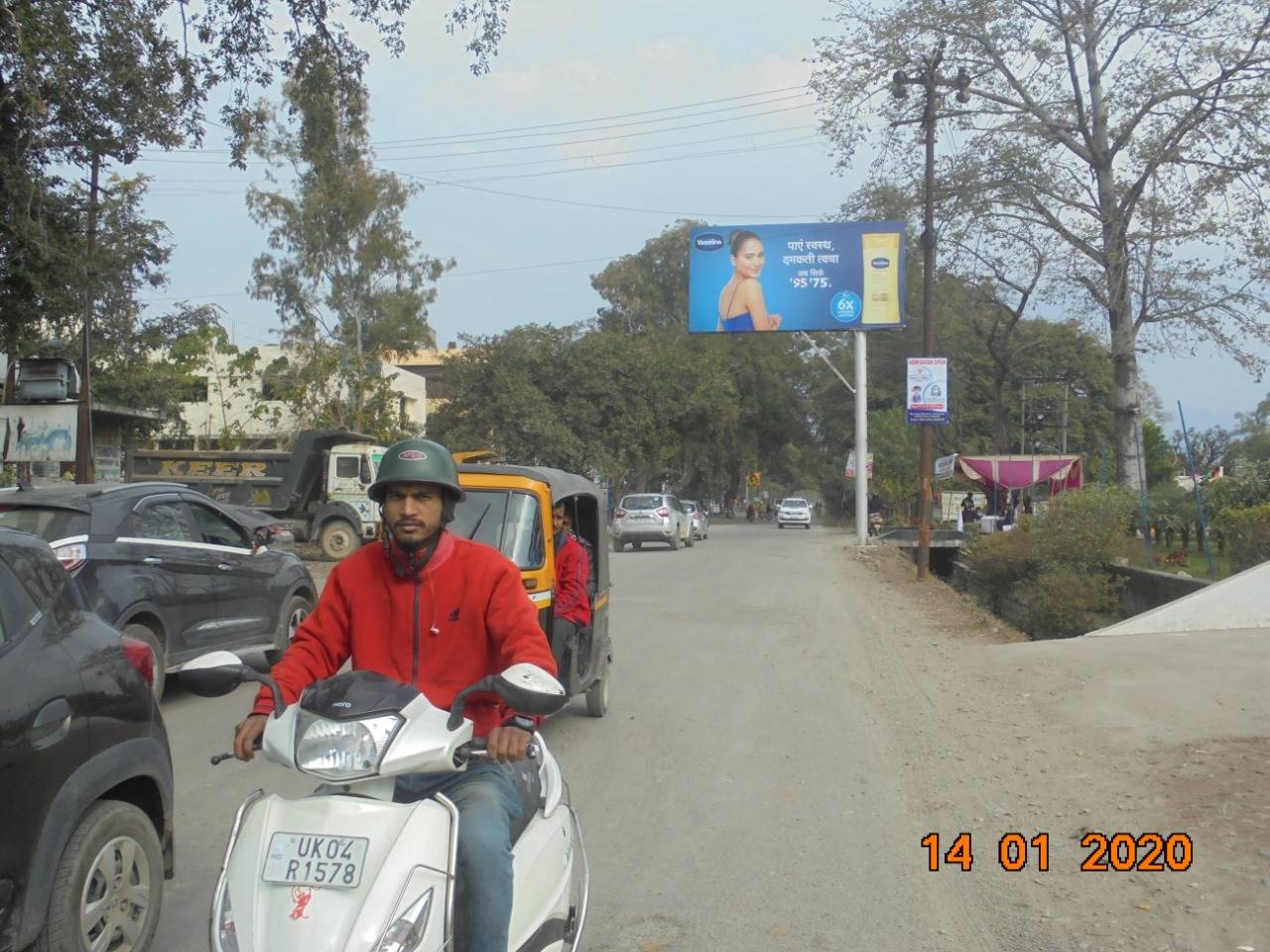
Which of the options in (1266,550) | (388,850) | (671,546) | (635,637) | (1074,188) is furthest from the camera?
(671,546)

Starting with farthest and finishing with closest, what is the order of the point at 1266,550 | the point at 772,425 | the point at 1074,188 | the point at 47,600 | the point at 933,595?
the point at 772,425 → the point at 1074,188 → the point at 933,595 → the point at 1266,550 → the point at 47,600

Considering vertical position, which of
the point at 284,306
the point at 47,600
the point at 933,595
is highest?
the point at 284,306

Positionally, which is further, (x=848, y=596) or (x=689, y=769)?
(x=848, y=596)

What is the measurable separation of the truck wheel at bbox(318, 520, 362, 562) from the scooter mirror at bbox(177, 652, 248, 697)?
72.4 feet

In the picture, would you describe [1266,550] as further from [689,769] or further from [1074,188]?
[1074,188]

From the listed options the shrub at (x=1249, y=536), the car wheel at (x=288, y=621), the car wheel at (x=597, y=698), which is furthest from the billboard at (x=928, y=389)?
the car wheel at (x=597, y=698)

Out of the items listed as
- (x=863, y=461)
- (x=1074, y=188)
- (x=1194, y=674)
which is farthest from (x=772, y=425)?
(x=1194, y=674)

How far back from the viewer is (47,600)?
409 centimetres

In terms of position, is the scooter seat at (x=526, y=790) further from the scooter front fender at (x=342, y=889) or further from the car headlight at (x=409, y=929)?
the car headlight at (x=409, y=929)

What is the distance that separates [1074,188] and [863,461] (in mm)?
10455

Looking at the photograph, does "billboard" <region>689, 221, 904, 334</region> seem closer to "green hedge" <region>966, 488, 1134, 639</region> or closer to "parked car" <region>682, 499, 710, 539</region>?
"parked car" <region>682, 499, 710, 539</region>

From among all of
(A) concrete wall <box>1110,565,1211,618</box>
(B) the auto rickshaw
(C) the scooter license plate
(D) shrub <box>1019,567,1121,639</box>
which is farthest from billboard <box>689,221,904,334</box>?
(C) the scooter license plate

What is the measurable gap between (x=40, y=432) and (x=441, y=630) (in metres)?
13.9

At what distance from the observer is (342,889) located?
271 cm
